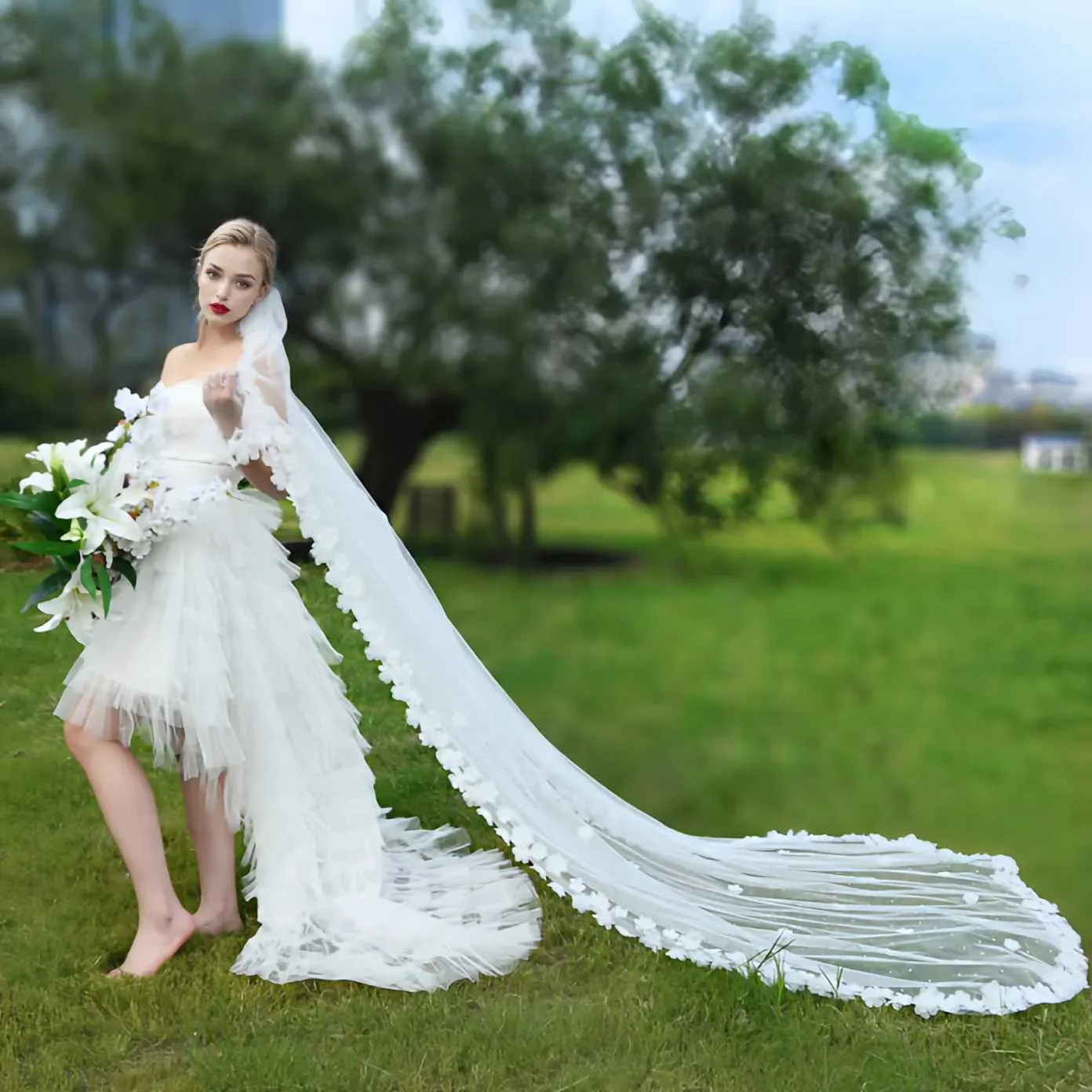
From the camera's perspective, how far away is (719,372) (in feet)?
9.61

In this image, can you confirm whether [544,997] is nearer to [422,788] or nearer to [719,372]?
[422,788]

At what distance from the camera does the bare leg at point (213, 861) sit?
2.02 meters

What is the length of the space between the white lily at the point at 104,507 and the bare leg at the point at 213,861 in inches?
21.9

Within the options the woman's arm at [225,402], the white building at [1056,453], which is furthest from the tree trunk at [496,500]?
the white building at [1056,453]

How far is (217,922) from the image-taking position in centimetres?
203

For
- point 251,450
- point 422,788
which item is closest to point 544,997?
point 422,788

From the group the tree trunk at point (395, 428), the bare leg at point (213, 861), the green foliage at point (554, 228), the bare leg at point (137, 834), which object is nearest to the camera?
the bare leg at point (137, 834)

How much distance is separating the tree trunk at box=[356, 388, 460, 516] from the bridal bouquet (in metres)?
1.16

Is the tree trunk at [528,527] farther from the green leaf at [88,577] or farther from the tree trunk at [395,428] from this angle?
the green leaf at [88,577]

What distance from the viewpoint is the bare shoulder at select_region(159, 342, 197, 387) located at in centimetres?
191

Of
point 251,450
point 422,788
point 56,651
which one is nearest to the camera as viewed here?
point 251,450

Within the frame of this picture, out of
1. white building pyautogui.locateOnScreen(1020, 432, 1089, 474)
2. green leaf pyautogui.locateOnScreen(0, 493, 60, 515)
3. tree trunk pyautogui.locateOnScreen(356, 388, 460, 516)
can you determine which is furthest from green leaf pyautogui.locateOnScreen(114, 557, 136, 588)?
white building pyautogui.locateOnScreen(1020, 432, 1089, 474)

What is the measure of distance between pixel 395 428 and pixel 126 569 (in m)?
1.26

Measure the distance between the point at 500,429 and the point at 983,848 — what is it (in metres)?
1.85
